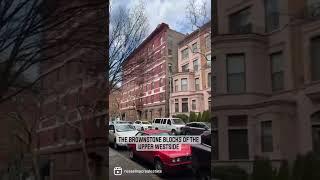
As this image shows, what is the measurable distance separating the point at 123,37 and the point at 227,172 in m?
1.34

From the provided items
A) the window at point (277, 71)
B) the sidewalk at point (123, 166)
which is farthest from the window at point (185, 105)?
the window at point (277, 71)

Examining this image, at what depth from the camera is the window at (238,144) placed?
331 cm

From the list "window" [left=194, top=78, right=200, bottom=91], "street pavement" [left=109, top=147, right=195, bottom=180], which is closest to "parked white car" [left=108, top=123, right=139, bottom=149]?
"street pavement" [left=109, top=147, right=195, bottom=180]

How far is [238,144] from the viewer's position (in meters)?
3.36

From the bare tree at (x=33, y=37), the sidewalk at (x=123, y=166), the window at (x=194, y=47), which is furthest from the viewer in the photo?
the bare tree at (x=33, y=37)

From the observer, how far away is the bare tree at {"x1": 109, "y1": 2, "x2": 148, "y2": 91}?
137 inches

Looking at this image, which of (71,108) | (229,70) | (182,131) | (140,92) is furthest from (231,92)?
(71,108)

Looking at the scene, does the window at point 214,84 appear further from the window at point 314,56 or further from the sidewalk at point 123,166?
the sidewalk at point 123,166

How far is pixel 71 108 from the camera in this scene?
11.5 feet

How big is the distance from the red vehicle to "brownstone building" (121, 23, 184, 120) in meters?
0.17

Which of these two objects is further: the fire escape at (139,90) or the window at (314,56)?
the fire escape at (139,90)

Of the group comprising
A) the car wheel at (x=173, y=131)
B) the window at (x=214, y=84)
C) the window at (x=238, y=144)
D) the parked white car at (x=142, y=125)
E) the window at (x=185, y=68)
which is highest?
the window at (x=185, y=68)

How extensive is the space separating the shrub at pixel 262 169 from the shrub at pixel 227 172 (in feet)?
0.30

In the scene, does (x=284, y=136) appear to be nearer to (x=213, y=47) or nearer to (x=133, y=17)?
(x=213, y=47)
